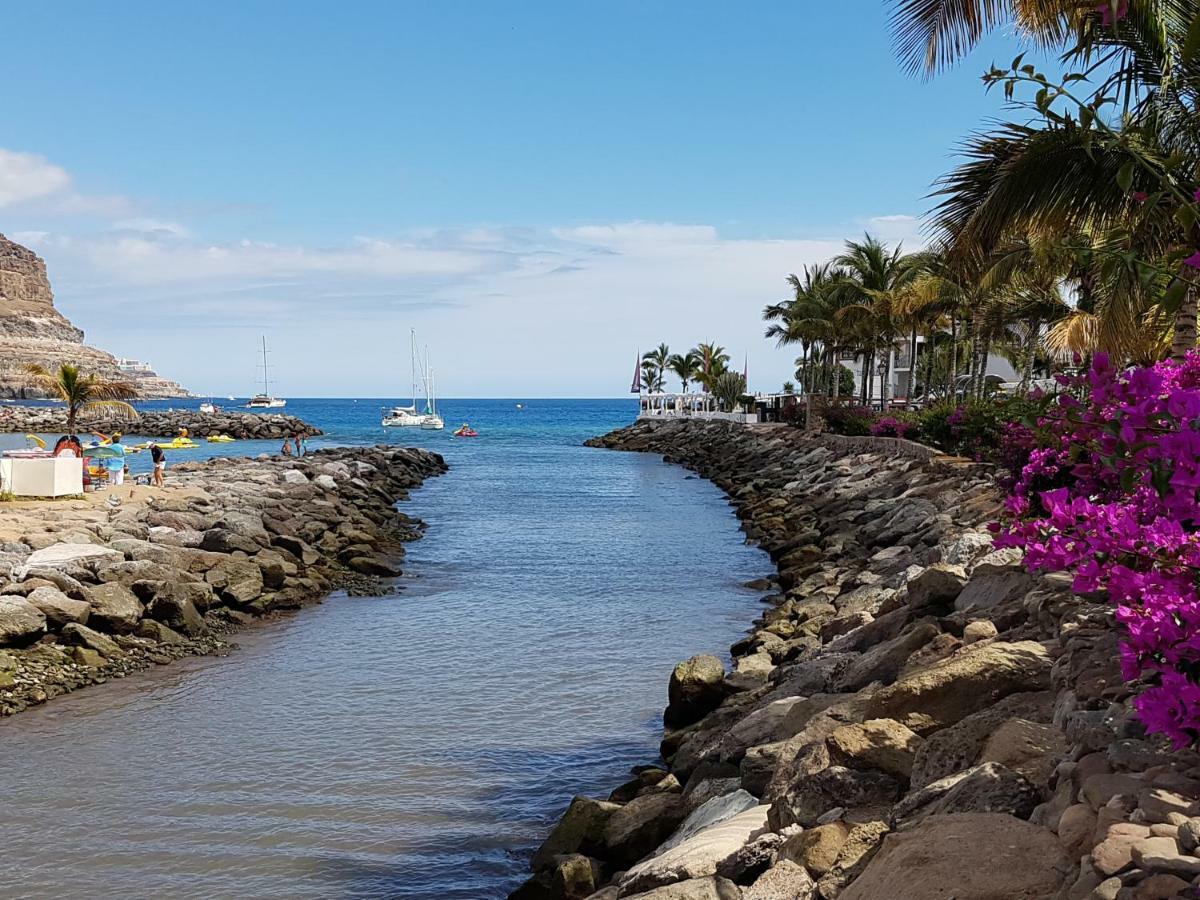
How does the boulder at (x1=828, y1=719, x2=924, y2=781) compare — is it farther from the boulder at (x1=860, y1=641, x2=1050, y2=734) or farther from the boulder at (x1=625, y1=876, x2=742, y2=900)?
the boulder at (x1=625, y1=876, x2=742, y2=900)

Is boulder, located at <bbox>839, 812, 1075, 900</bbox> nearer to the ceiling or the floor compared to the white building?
nearer to the floor

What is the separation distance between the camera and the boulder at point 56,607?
13.6 metres

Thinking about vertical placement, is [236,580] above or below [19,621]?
below

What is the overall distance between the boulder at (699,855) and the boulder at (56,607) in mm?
10096

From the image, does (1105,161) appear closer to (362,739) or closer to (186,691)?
(362,739)

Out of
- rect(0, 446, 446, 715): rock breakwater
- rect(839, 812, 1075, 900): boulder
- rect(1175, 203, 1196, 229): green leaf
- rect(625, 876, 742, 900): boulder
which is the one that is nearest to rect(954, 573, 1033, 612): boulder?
rect(625, 876, 742, 900): boulder

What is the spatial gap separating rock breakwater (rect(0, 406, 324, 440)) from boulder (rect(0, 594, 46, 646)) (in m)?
71.8

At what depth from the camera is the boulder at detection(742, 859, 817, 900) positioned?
5188 mm

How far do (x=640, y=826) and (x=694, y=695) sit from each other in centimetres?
345

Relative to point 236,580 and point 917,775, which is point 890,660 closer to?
point 917,775

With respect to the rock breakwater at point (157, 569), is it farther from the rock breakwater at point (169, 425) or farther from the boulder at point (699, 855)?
the rock breakwater at point (169, 425)

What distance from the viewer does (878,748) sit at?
20.4 feet

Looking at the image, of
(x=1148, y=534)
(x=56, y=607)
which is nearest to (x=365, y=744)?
(x=56, y=607)

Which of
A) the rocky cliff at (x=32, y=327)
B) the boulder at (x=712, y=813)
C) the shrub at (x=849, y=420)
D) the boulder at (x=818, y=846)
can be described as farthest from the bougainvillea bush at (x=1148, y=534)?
the rocky cliff at (x=32, y=327)
